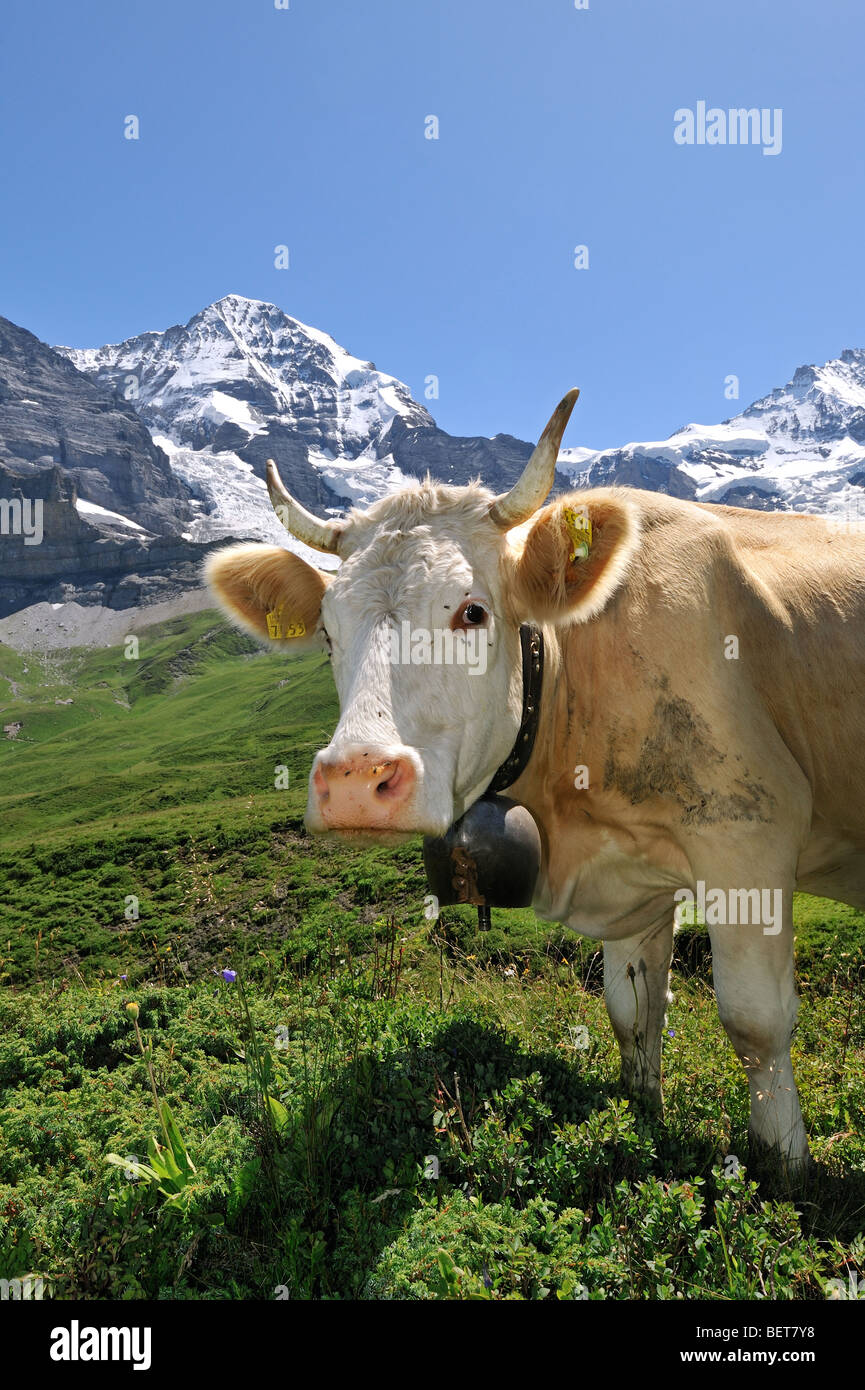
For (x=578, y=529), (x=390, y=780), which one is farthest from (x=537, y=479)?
(x=390, y=780)

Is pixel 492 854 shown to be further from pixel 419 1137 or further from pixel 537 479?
pixel 537 479

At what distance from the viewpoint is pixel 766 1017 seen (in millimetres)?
4070

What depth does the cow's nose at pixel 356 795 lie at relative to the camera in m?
3.32

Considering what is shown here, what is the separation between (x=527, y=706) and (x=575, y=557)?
2.67 ft

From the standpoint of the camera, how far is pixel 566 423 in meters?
3.63

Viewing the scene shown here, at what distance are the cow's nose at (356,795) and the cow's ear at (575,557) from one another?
1.41 m

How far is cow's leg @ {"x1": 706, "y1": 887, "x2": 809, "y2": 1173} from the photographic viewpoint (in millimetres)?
4062

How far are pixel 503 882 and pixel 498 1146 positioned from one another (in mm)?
1195

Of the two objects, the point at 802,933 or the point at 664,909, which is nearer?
the point at 664,909

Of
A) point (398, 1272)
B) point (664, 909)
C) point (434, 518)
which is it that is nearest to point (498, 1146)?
point (398, 1272)

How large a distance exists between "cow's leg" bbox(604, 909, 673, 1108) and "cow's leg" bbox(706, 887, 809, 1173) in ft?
2.81

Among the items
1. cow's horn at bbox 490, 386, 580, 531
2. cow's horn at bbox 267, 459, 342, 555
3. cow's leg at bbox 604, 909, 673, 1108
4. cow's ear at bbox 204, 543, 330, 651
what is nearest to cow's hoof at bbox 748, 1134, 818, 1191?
cow's leg at bbox 604, 909, 673, 1108

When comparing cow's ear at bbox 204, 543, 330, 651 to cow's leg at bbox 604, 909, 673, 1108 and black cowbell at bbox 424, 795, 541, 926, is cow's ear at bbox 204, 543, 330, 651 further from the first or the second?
cow's leg at bbox 604, 909, 673, 1108
